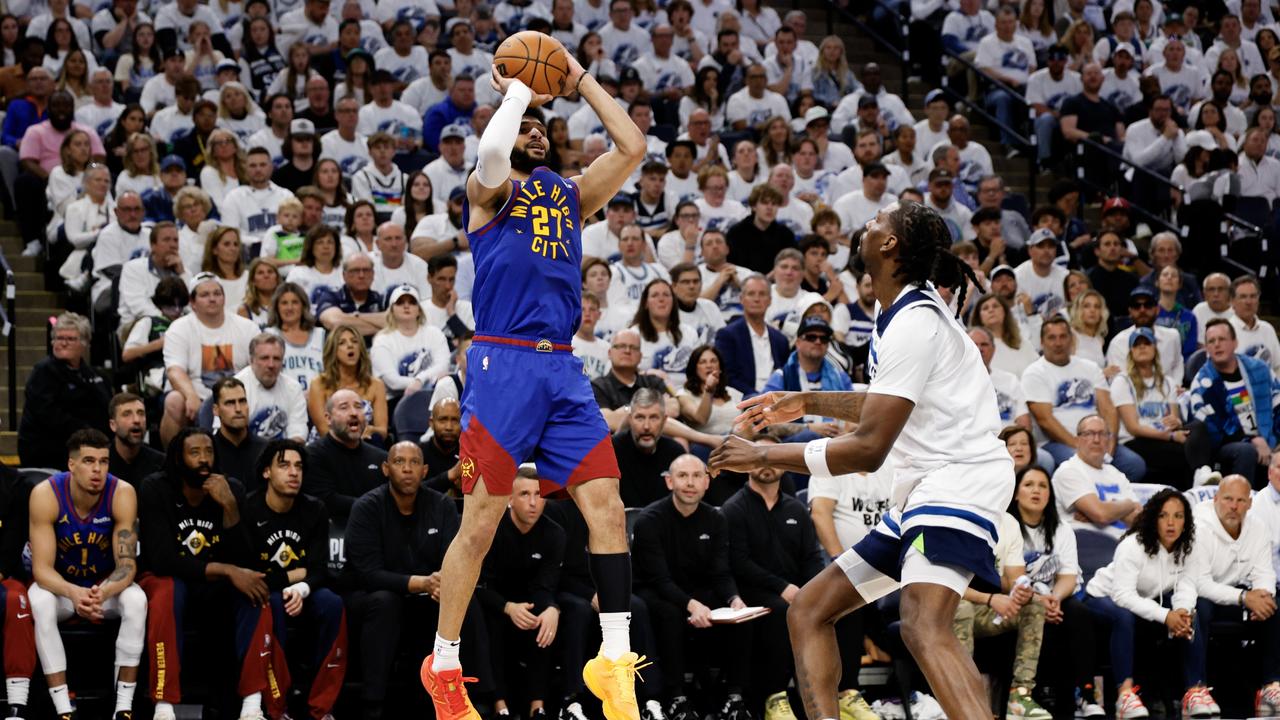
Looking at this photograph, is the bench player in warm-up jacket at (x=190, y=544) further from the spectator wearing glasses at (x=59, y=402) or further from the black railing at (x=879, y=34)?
the black railing at (x=879, y=34)

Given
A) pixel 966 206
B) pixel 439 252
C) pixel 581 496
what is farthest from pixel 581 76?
pixel 966 206

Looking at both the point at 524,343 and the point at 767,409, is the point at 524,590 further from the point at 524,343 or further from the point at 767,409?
the point at 767,409

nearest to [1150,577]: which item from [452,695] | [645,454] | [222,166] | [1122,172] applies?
[645,454]

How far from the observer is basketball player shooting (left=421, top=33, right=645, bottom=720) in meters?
6.07

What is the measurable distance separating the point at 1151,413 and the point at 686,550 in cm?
486

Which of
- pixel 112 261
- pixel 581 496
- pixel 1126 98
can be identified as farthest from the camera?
pixel 1126 98

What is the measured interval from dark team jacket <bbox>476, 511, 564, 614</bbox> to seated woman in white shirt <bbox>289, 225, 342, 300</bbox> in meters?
3.42

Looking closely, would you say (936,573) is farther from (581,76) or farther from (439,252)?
(439,252)

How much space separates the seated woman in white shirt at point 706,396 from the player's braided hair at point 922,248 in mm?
5544

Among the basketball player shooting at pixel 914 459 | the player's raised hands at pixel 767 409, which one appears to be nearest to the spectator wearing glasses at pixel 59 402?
the player's raised hands at pixel 767 409

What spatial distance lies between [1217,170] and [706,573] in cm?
944

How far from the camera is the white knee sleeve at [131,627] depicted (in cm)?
885

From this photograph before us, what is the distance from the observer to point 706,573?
9.93m

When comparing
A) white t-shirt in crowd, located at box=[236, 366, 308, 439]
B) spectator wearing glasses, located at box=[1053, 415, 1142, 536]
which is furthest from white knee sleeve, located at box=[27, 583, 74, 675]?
spectator wearing glasses, located at box=[1053, 415, 1142, 536]
